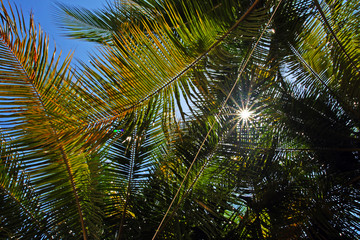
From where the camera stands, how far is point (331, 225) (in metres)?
2.58

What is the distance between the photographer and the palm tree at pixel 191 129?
1.80 metres

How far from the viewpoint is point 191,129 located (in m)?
2.59

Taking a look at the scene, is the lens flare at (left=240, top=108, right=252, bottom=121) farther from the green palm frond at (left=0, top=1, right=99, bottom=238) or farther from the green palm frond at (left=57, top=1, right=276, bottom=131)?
the green palm frond at (left=0, top=1, right=99, bottom=238)

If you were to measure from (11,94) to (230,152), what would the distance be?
1.79 meters

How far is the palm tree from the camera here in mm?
1798

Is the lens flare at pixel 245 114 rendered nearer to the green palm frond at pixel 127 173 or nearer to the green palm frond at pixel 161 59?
the green palm frond at pixel 161 59

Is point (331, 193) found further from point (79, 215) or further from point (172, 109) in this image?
point (79, 215)

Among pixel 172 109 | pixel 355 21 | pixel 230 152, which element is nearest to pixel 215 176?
pixel 230 152

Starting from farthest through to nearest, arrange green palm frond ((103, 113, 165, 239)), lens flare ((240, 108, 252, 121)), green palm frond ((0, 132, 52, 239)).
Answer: green palm frond ((103, 113, 165, 239))
lens flare ((240, 108, 252, 121))
green palm frond ((0, 132, 52, 239))

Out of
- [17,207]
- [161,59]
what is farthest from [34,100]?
[17,207]

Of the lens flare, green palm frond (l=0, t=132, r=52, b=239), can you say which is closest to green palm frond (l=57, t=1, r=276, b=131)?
the lens flare

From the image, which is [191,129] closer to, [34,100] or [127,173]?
[127,173]

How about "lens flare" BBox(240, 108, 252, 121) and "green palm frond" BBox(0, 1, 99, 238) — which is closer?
"green palm frond" BBox(0, 1, 99, 238)

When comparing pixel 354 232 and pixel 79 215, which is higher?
pixel 354 232
